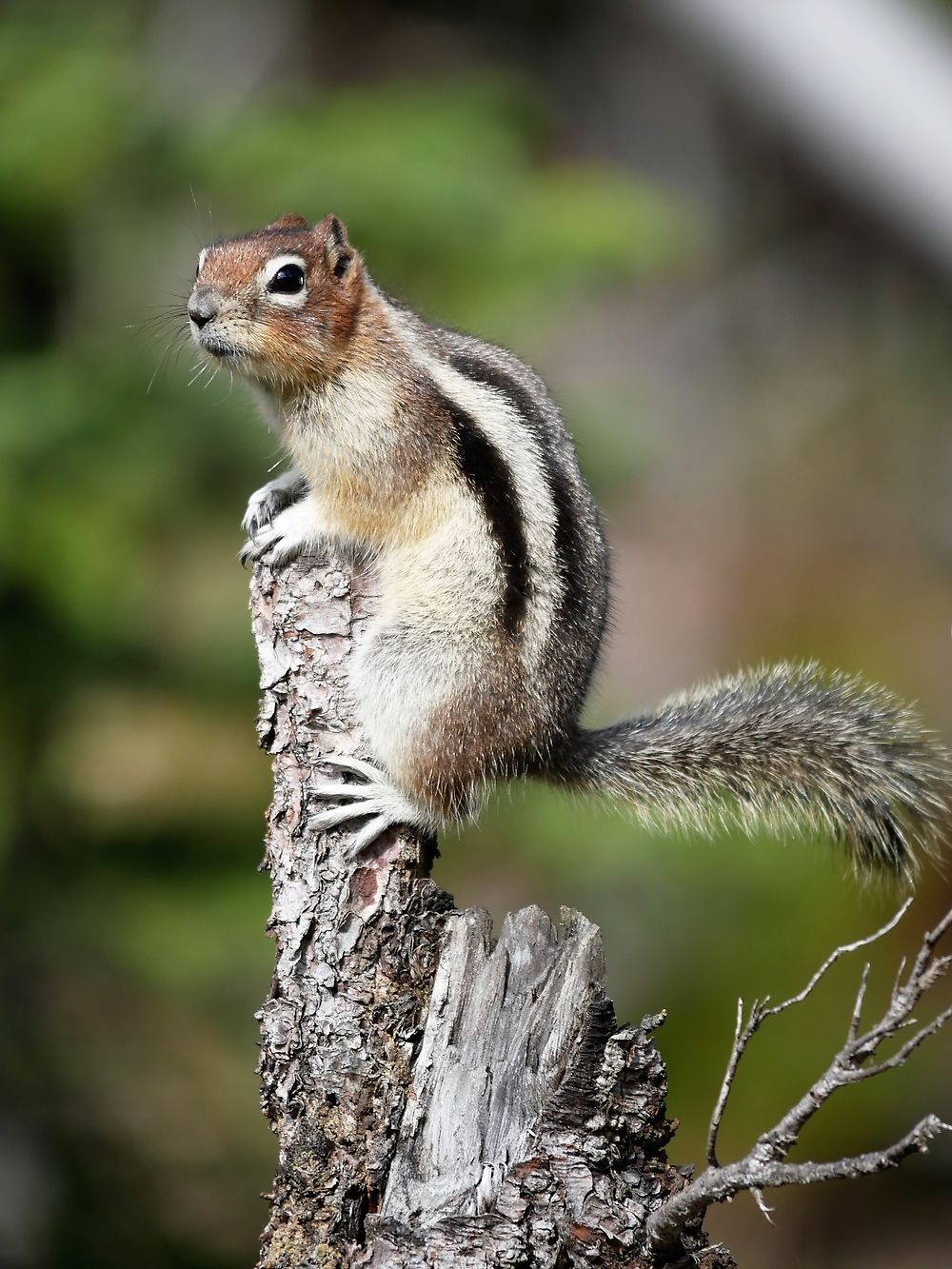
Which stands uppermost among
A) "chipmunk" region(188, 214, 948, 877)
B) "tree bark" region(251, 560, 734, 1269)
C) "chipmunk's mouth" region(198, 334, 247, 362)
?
"chipmunk's mouth" region(198, 334, 247, 362)

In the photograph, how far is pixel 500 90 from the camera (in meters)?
6.31

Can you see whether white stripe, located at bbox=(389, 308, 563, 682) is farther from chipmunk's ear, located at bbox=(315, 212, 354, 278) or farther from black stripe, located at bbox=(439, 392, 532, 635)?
chipmunk's ear, located at bbox=(315, 212, 354, 278)

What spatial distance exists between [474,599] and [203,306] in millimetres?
1145

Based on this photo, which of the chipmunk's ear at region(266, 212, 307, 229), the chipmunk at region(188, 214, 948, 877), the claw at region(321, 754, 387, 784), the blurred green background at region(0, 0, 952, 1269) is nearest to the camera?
the claw at region(321, 754, 387, 784)

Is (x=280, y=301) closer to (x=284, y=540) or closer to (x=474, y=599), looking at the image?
(x=284, y=540)

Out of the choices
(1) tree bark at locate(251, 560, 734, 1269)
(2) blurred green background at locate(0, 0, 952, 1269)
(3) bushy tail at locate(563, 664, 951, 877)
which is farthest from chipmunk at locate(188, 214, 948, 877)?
(2) blurred green background at locate(0, 0, 952, 1269)

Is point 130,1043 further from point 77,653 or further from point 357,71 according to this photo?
point 357,71

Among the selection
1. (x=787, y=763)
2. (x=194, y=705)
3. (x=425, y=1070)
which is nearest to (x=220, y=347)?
(x=787, y=763)

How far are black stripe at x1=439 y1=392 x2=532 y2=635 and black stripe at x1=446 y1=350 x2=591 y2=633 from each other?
0.36 feet

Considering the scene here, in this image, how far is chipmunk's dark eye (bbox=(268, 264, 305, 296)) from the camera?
427cm

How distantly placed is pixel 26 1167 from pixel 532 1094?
4.04 meters

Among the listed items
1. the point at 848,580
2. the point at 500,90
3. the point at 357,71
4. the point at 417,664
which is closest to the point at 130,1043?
the point at 417,664

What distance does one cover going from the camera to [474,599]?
398 cm

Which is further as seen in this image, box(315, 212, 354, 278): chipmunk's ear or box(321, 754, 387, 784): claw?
box(315, 212, 354, 278): chipmunk's ear
